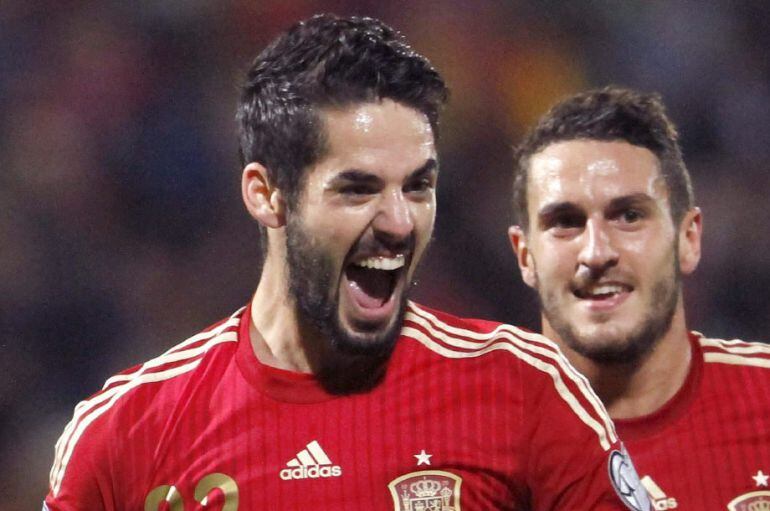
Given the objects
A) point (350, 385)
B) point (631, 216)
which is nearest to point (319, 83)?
point (350, 385)

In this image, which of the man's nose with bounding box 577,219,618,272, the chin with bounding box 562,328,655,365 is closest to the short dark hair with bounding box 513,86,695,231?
the man's nose with bounding box 577,219,618,272

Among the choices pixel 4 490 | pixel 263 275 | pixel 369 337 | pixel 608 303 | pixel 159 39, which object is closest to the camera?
pixel 369 337

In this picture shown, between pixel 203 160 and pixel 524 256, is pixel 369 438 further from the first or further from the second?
pixel 203 160

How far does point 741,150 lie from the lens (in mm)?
3682

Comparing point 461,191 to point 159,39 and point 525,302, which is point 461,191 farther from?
point 159,39

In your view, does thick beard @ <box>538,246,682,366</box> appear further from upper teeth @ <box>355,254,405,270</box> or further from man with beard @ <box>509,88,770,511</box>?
upper teeth @ <box>355,254,405,270</box>

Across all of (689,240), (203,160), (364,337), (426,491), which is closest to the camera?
(426,491)

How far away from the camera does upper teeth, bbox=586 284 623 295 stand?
2814mm

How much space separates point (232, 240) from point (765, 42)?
1.95 meters

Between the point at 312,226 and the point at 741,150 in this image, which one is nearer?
the point at 312,226

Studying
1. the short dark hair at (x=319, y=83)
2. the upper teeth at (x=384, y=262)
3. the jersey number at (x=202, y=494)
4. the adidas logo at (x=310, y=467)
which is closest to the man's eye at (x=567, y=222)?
the short dark hair at (x=319, y=83)

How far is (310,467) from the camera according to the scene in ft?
7.38

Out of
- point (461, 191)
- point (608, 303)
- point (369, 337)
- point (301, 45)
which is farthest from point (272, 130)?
point (461, 191)

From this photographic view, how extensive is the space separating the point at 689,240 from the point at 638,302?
0.97ft
